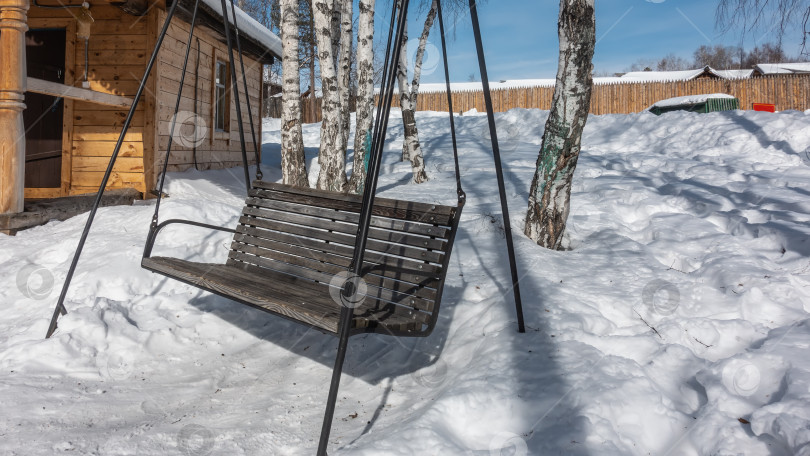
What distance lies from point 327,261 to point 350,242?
0.65ft

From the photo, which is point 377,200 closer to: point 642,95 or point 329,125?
point 329,125

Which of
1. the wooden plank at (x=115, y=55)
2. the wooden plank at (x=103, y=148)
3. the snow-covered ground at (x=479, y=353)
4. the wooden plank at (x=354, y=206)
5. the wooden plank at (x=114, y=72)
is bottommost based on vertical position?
the snow-covered ground at (x=479, y=353)

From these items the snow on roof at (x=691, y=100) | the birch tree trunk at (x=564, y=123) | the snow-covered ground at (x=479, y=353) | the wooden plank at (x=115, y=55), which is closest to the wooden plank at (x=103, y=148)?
the wooden plank at (x=115, y=55)

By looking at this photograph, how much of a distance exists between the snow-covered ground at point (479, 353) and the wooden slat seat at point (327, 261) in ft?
1.51

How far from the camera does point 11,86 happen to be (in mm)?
5328

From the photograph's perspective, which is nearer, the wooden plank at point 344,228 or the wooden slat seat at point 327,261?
the wooden slat seat at point 327,261

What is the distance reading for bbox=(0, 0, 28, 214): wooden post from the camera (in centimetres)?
530

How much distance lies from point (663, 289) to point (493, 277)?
1.15m

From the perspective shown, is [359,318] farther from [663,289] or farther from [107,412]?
[663,289]

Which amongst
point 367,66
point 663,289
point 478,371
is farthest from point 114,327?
point 367,66

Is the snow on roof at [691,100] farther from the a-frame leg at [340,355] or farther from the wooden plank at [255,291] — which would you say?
the a-frame leg at [340,355]

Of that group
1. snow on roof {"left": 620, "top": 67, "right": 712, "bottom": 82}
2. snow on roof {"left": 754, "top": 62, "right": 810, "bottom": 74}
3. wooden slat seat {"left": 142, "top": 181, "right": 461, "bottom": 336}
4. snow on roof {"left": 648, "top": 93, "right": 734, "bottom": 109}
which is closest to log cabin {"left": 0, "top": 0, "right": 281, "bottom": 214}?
wooden slat seat {"left": 142, "top": 181, "right": 461, "bottom": 336}

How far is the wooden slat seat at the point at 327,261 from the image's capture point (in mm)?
2434

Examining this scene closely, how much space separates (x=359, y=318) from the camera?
214 cm
